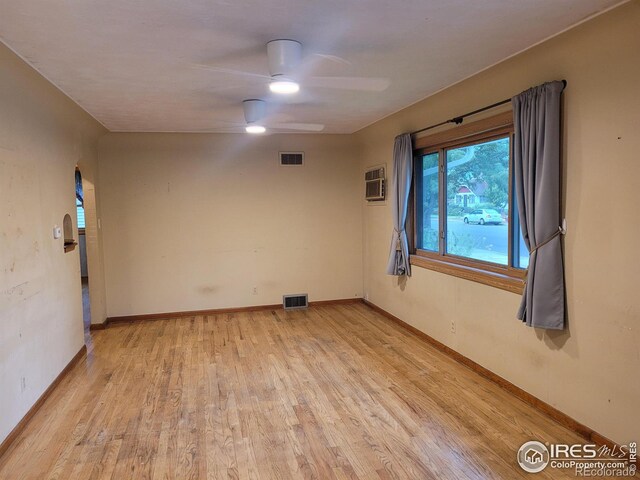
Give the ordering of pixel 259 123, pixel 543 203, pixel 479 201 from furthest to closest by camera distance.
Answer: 1. pixel 259 123
2. pixel 479 201
3. pixel 543 203

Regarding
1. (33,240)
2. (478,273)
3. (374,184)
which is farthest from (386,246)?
(33,240)

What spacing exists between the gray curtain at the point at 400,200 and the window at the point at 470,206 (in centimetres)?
14

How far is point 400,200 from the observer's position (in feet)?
15.9

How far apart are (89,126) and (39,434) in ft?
10.4

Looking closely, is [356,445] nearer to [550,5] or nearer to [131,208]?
[550,5]

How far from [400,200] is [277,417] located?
277cm

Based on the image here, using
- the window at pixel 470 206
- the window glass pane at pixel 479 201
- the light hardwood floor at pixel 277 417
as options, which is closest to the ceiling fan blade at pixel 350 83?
the window at pixel 470 206

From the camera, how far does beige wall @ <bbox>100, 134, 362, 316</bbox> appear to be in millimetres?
5570

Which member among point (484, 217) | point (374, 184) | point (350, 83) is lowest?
point (484, 217)

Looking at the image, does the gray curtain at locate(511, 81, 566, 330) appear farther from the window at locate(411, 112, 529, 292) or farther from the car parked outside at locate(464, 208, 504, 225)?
the car parked outside at locate(464, 208, 504, 225)

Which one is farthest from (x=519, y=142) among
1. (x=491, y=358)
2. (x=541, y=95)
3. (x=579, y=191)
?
(x=491, y=358)

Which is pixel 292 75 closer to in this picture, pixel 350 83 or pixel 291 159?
pixel 350 83

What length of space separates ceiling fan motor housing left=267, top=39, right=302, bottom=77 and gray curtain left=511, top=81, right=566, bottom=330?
157 cm

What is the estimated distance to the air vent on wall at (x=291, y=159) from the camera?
19.7 ft
